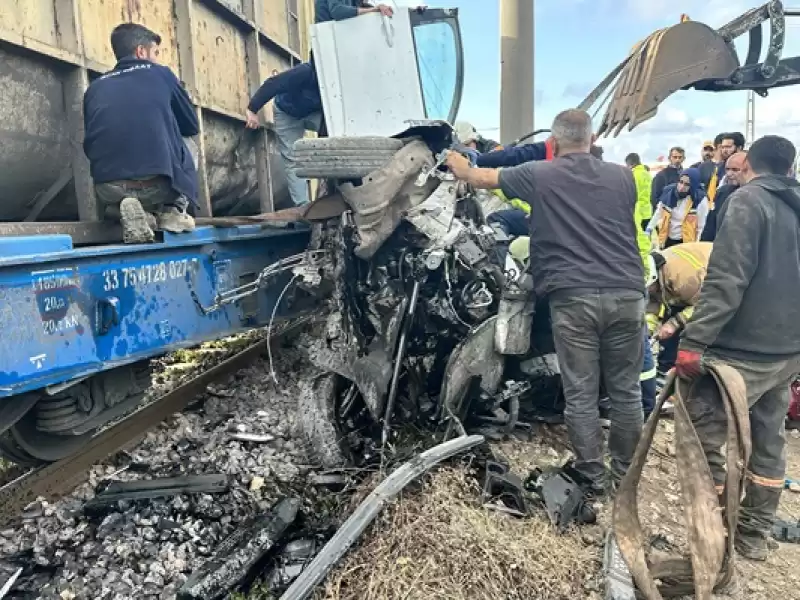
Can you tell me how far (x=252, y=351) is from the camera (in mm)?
5785

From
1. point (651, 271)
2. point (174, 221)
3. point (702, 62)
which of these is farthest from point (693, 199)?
point (174, 221)

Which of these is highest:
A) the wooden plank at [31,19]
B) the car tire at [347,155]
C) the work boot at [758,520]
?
the wooden plank at [31,19]

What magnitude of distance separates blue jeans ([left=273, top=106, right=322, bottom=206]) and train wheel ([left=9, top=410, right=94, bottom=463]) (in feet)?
8.73

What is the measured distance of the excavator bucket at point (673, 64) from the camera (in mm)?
5340

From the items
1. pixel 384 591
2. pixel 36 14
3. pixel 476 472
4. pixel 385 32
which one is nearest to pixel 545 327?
pixel 476 472

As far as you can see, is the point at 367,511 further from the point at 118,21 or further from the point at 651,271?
the point at 118,21

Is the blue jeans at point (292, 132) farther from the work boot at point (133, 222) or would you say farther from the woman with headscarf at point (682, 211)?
the woman with headscarf at point (682, 211)

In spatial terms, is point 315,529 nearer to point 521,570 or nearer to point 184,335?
point 521,570

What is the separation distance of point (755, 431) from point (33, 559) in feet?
11.7

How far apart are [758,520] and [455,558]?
1768mm

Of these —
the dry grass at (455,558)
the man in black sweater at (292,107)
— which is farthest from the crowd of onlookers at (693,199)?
the dry grass at (455,558)

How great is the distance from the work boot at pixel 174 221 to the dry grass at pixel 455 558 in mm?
1869

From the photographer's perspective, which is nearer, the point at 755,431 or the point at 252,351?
the point at 755,431

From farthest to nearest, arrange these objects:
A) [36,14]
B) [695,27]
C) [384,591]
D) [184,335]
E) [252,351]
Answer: [252,351] < [695,27] < [184,335] < [36,14] < [384,591]
